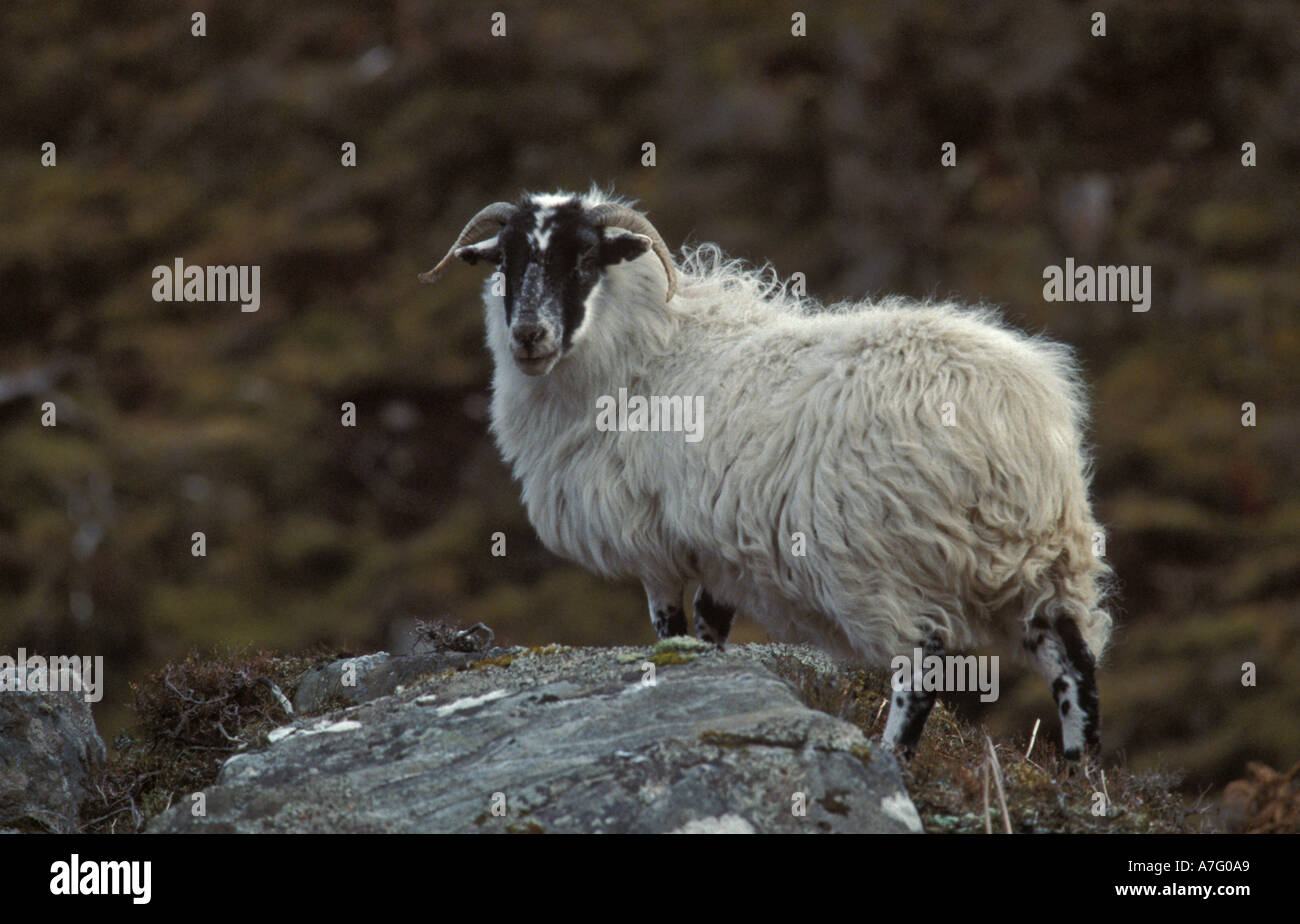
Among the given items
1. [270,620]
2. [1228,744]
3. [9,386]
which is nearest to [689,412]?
[1228,744]

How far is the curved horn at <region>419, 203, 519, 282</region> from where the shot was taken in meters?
9.97

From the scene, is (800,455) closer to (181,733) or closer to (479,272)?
(181,733)

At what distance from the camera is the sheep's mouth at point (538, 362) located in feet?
30.7

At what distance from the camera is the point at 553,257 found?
9.54 m

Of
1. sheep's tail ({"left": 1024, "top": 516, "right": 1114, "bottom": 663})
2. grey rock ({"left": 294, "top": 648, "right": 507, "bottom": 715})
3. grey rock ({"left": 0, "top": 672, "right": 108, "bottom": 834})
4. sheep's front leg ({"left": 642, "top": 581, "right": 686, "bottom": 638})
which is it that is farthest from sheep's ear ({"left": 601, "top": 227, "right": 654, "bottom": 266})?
grey rock ({"left": 0, "top": 672, "right": 108, "bottom": 834})

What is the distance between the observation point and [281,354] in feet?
120

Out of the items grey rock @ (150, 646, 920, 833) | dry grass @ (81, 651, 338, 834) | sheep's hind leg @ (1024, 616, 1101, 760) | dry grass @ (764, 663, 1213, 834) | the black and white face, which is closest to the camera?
grey rock @ (150, 646, 920, 833)

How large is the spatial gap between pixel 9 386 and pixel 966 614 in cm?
3319

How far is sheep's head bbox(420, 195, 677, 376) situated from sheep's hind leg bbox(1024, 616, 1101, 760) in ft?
11.0

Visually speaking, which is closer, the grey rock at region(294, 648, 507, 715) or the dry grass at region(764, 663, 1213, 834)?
the dry grass at region(764, 663, 1213, 834)

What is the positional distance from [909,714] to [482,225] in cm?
468

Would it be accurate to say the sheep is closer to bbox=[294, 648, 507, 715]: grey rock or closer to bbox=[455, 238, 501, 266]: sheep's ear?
bbox=[455, 238, 501, 266]: sheep's ear

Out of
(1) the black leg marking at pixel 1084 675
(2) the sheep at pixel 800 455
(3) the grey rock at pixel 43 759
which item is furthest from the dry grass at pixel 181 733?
(1) the black leg marking at pixel 1084 675

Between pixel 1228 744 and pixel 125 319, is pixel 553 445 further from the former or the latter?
pixel 125 319
